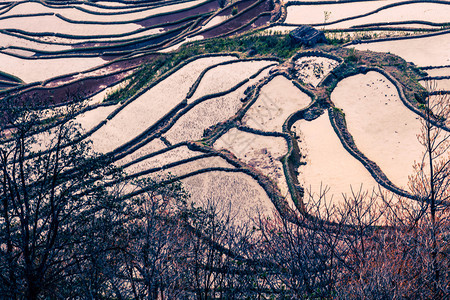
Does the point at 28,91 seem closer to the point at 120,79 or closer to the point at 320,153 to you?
the point at 120,79

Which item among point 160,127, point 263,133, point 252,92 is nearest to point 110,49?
point 160,127

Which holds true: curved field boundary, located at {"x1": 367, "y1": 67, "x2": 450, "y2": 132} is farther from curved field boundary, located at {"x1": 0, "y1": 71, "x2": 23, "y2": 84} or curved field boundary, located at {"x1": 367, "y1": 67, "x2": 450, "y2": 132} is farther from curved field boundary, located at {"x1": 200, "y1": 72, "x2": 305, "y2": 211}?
curved field boundary, located at {"x1": 0, "y1": 71, "x2": 23, "y2": 84}

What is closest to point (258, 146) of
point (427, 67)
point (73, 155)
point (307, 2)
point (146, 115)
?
point (146, 115)

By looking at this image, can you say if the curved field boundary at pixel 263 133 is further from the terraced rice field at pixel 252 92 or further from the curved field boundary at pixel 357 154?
the curved field boundary at pixel 357 154

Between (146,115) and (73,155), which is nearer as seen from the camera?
(73,155)

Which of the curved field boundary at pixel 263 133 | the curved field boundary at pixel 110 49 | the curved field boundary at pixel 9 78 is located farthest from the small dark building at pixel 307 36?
the curved field boundary at pixel 9 78

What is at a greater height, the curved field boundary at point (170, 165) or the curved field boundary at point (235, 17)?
the curved field boundary at point (235, 17)

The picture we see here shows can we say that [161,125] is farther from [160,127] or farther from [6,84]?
[6,84]
